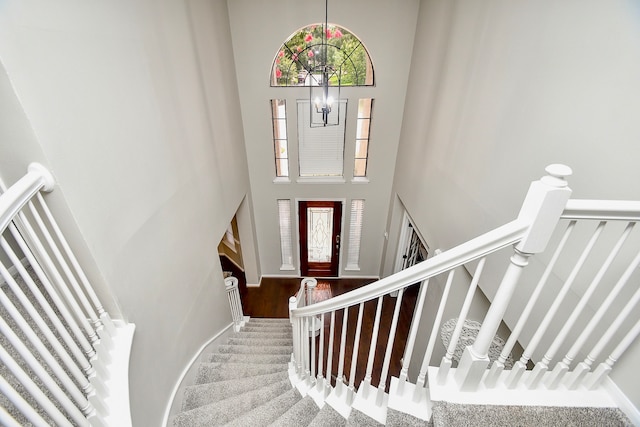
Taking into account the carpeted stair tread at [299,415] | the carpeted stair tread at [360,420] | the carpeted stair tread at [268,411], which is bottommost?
the carpeted stair tread at [268,411]

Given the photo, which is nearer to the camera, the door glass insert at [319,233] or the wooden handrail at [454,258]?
the wooden handrail at [454,258]

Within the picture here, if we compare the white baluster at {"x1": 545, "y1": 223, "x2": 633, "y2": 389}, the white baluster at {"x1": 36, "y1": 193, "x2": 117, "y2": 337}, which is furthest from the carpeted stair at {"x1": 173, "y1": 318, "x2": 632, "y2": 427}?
the white baluster at {"x1": 36, "y1": 193, "x2": 117, "y2": 337}

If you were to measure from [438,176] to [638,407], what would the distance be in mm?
2284

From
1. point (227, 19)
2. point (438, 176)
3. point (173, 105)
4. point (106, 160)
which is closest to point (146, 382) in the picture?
point (106, 160)

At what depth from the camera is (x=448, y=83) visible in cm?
284

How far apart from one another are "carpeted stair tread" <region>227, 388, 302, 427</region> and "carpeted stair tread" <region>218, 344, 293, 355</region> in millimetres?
997

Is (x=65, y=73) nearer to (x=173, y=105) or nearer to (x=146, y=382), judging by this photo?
(x=173, y=105)

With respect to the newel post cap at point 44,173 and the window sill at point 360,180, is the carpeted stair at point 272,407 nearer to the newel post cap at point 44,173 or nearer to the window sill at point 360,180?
the newel post cap at point 44,173

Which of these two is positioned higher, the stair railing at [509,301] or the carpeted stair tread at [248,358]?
the stair railing at [509,301]

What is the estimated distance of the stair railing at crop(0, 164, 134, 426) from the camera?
35.3 inches

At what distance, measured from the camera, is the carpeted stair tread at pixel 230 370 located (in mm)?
2688

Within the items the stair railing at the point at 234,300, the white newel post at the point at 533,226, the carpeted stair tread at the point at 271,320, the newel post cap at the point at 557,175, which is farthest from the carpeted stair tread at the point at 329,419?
the carpeted stair tread at the point at 271,320

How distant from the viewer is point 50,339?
1043 millimetres

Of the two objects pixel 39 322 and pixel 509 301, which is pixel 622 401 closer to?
pixel 509 301
